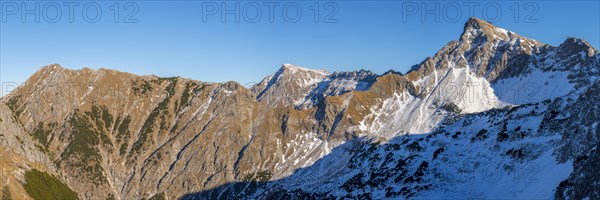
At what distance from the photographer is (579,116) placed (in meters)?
121

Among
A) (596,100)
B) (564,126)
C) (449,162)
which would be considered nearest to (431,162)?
(449,162)

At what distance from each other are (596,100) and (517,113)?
46.7 m

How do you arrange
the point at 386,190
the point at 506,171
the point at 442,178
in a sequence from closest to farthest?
the point at 506,171 → the point at 442,178 → the point at 386,190

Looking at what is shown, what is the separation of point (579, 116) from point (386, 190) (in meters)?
53.4

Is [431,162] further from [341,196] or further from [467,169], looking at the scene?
[341,196]

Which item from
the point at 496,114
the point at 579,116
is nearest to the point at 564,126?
the point at 579,116

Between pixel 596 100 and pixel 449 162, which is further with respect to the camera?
pixel 449 162

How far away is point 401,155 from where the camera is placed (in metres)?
181

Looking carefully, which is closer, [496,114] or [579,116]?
[579,116]

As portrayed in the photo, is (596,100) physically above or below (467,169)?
above

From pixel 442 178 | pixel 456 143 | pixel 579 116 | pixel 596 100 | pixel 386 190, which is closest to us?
pixel 596 100

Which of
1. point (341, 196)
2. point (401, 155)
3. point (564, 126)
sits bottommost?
point (341, 196)

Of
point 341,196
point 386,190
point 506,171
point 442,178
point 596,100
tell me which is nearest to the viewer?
point 596,100

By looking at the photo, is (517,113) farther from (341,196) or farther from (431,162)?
(341,196)
